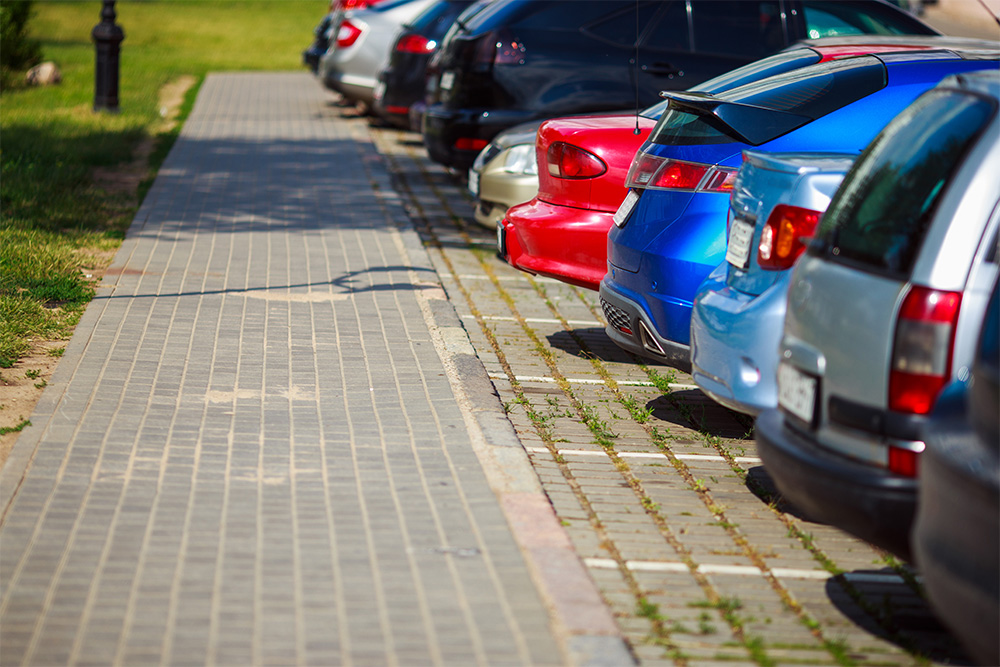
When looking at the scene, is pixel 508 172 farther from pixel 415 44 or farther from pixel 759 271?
pixel 415 44

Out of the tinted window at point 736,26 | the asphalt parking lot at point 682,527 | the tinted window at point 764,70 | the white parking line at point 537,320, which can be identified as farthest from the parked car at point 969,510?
the tinted window at point 736,26

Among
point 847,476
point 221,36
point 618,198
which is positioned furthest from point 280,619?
point 221,36

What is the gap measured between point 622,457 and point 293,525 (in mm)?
1670

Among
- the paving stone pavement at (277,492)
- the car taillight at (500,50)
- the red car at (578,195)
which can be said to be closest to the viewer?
the paving stone pavement at (277,492)

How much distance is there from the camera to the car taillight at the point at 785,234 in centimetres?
428

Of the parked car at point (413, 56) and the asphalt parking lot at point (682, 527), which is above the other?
the parked car at point (413, 56)

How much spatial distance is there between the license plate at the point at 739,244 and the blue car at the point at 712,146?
0.60m

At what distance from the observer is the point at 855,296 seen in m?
3.46

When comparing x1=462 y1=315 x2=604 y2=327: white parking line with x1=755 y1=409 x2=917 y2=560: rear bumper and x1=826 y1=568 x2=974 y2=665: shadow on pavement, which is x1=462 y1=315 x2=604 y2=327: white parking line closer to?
x1=826 y1=568 x2=974 y2=665: shadow on pavement

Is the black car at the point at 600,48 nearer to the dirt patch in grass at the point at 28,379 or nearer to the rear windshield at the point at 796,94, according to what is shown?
the dirt patch in grass at the point at 28,379

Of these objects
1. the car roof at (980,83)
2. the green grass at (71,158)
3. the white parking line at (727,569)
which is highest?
the car roof at (980,83)

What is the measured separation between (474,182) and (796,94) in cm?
444

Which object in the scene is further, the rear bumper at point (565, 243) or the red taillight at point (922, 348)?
the rear bumper at point (565, 243)

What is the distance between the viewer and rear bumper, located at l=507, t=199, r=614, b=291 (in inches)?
265
